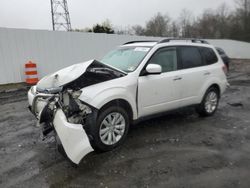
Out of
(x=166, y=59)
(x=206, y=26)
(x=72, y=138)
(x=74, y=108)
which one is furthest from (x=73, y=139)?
(x=206, y=26)

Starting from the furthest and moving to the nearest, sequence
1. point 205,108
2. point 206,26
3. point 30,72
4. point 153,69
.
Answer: point 206,26, point 30,72, point 205,108, point 153,69

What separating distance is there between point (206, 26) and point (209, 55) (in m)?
32.5

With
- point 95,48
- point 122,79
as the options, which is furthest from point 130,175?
point 95,48

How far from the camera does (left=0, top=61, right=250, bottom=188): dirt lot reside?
2.82 meters

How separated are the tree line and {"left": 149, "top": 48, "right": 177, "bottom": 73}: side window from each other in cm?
2379

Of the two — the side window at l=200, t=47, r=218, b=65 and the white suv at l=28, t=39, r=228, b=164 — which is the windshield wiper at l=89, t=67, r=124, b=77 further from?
the side window at l=200, t=47, r=218, b=65

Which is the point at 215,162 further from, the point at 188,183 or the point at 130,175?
the point at 130,175

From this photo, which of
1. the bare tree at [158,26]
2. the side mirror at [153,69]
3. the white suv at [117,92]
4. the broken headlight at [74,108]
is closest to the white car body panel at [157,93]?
the white suv at [117,92]

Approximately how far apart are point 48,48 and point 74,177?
896 cm

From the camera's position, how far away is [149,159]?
3354 millimetres

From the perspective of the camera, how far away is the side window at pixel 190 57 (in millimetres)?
4730

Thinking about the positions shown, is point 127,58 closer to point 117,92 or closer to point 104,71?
point 104,71

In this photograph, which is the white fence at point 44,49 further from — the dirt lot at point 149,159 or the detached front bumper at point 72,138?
the detached front bumper at point 72,138

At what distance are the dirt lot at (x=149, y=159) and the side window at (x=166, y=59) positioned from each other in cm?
127
